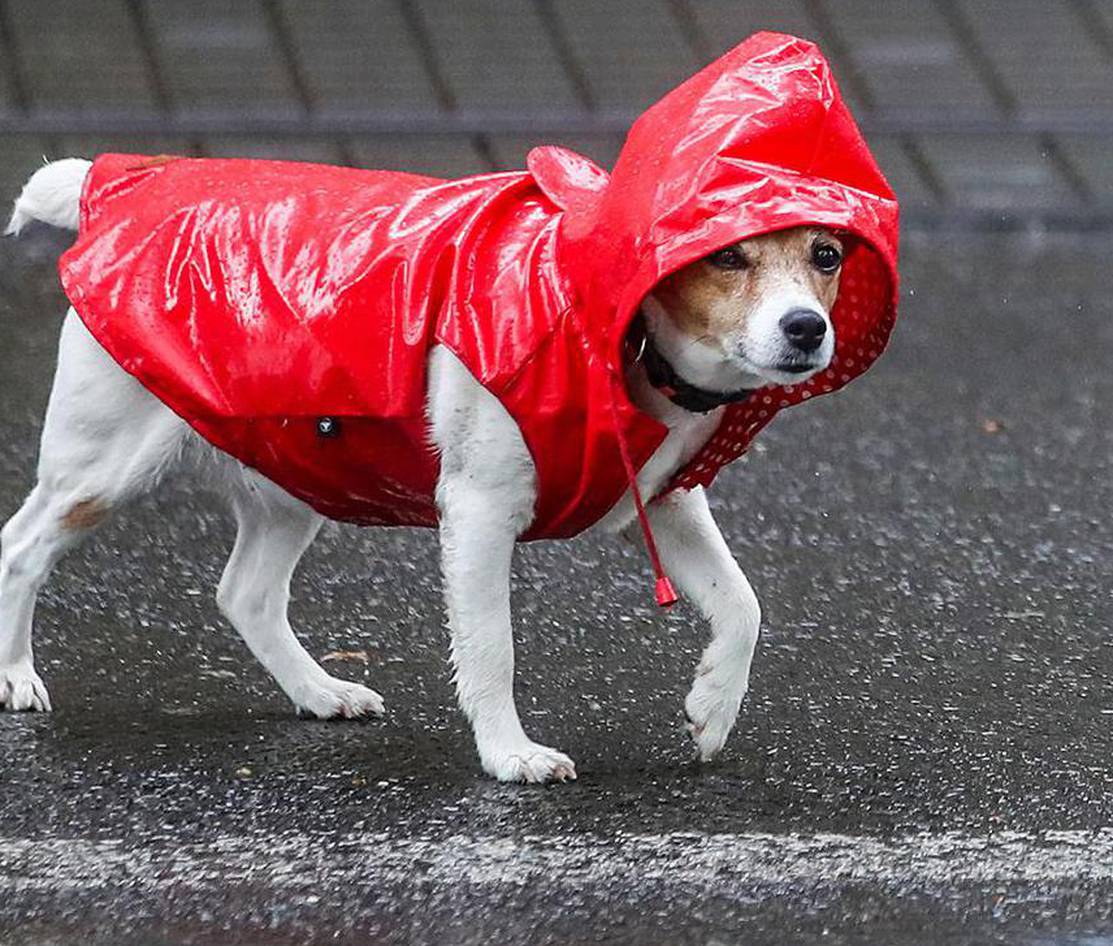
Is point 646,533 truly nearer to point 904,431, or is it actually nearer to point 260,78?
point 904,431

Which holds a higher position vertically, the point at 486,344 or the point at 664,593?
the point at 486,344

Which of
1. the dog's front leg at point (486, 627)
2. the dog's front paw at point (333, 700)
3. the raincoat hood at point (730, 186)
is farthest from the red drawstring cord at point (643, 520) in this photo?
the dog's front paw at point (333, 700)

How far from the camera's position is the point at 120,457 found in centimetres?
441

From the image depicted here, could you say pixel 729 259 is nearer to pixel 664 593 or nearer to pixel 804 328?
pixel 804 328

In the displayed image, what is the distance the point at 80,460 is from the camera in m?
4.43

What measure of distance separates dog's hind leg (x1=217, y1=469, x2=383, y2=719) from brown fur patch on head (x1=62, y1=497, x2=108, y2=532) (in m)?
0.27

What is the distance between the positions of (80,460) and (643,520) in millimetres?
1058

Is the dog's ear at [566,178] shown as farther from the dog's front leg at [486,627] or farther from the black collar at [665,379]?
the dog's front leg at [486,627]

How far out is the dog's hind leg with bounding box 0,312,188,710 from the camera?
4391mm

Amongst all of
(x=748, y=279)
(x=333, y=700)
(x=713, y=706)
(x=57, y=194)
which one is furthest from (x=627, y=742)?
(x=57, y=194)

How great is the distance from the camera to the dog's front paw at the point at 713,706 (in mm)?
4352

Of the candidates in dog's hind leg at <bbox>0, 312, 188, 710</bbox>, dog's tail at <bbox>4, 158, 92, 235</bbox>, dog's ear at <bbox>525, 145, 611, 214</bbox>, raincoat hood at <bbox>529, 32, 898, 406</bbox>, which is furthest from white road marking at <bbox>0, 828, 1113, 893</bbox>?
dog's tail at <bbox>4, 158, 92, 235</bbox>

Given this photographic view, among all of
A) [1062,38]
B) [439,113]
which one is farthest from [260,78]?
[1062,38]

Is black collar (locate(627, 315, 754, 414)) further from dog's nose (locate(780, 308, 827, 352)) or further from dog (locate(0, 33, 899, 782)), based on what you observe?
dog's nose (locate(780, 308, 827, 352))
